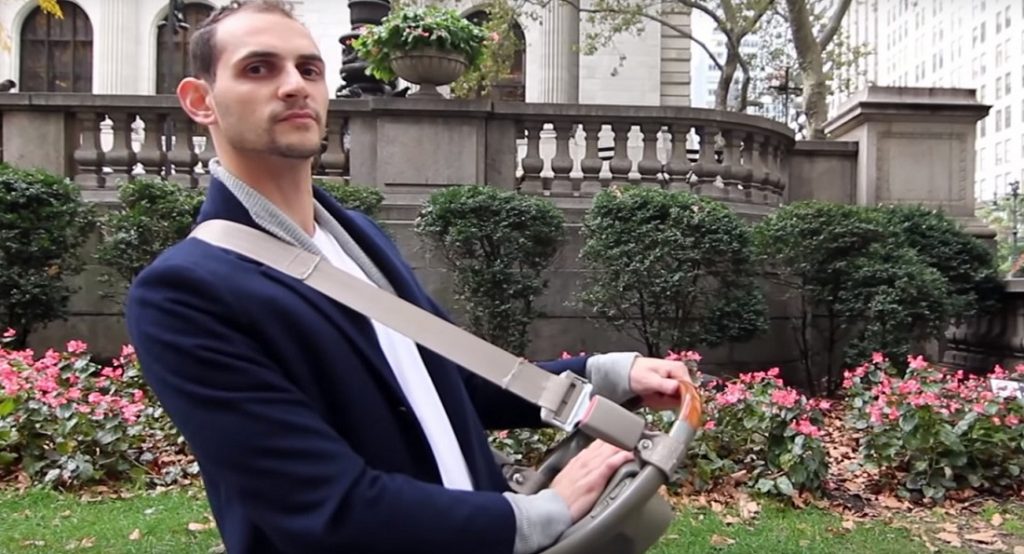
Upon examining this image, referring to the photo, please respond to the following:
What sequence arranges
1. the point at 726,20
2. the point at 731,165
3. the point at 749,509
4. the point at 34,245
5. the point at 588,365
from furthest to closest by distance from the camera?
the point at 726,20 → the point at 731,165 → the point at 34,245 → the point at 749,509 → the point at 588,365

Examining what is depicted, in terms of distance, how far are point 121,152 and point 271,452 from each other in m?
9.17

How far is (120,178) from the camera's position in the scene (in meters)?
9.37

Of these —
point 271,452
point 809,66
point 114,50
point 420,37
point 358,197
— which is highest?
point 114,50

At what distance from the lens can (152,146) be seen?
9.56 meters

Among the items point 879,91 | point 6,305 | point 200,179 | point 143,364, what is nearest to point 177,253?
point 143,364

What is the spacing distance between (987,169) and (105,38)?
366 ft

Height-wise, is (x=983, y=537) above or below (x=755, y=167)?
below

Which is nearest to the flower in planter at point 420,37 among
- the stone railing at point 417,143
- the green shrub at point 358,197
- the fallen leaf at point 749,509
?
the stone railing at point 417,143

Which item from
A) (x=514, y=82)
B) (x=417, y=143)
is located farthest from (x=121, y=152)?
(x=514, y=82)

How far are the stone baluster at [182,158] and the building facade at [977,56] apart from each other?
95.8 metres

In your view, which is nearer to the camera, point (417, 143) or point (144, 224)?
point (144, 224)

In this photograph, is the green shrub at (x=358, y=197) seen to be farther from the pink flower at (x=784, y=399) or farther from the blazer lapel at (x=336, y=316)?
the blazer lapel at (x=336, y=316)

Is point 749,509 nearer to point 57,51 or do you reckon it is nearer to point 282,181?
point 282,181

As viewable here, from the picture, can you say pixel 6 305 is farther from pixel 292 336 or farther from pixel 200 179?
pixel 292 336
